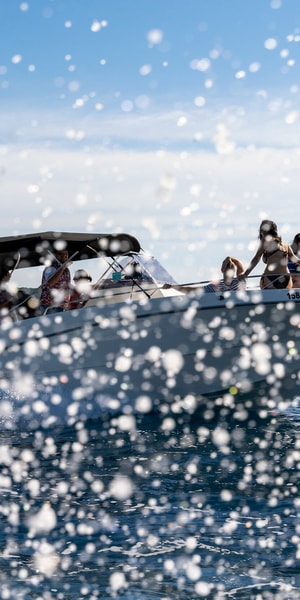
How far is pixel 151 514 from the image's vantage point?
17.4ft

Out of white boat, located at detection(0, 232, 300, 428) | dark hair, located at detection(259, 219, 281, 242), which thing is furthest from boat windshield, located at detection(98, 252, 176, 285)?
dark hair, located at detection(259, 219, 281, 242)

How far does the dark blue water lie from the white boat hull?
455 millimetres

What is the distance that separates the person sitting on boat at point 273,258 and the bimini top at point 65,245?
1631mm

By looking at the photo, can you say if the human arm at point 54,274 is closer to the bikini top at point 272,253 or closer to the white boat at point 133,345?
the white boat at point 133,345

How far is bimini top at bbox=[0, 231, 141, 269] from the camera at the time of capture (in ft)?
29.5

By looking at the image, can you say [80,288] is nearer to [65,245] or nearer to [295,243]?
[65,245]

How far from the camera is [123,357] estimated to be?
28.0ft

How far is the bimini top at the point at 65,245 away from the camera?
8.98 metres

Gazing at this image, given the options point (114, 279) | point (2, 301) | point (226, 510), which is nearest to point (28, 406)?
point (2, 301)

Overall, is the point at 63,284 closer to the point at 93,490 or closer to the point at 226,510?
the point at 93,490

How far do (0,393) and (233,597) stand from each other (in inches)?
223

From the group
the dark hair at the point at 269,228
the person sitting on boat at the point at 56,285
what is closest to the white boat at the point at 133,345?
the person sitting on boat at the point at 56,285

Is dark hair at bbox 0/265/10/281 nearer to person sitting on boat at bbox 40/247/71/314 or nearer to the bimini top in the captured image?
the bimini top

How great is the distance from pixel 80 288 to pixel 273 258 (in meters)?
2.32
